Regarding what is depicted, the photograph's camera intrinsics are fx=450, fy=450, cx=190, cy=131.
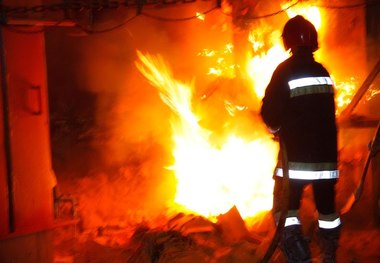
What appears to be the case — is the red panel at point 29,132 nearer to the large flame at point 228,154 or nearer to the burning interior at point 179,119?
the burning interior at point 179,119

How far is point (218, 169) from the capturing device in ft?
28.9

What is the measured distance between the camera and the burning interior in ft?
23.6

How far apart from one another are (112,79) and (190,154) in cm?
324

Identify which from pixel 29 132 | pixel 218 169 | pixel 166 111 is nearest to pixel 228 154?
pixel 218 169

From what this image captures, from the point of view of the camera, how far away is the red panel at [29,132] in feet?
17.6

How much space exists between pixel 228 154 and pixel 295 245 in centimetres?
448

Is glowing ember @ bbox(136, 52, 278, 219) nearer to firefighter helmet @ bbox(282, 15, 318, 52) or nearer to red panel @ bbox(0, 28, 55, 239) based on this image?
red panel @ bbox(0, 28, 55, 239)

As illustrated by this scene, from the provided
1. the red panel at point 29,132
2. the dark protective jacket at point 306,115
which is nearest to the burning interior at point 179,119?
the red panel at point 29,132

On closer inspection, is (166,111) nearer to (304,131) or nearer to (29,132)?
(29,132)

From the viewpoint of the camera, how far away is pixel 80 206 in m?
9.23

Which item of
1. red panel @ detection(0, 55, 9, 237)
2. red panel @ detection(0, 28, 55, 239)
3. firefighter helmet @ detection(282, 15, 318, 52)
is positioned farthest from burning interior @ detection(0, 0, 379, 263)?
firefighter helmet @ detection(282, 15, 318, 52)

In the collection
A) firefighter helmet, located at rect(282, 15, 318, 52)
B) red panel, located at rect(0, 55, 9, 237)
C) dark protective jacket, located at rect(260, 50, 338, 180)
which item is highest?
firefighter helmet, located at rect(282, 15, 318, 52)

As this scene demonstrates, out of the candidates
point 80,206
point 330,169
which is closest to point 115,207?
point 80,206

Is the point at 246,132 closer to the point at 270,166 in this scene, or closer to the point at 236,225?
the point at 270,166
